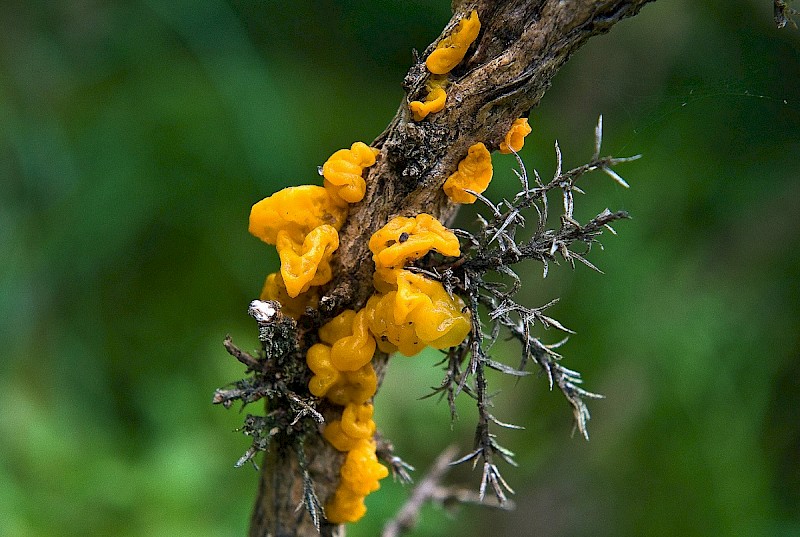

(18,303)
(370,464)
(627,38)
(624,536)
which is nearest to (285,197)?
(370,464)

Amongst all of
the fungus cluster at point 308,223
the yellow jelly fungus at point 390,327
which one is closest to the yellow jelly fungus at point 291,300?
the fungus cluster at point 308,223

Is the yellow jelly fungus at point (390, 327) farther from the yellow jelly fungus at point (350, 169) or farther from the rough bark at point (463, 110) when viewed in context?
the yellow jelly fungus at point (350, 169)

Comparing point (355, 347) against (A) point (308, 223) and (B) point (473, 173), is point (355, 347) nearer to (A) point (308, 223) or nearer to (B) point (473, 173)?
(A) point (308, 223)

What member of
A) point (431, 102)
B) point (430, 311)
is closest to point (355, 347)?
point (430, 311)

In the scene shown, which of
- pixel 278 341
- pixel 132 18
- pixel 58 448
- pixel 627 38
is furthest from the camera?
pixel 627 38

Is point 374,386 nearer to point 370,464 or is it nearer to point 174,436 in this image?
point 370,464
